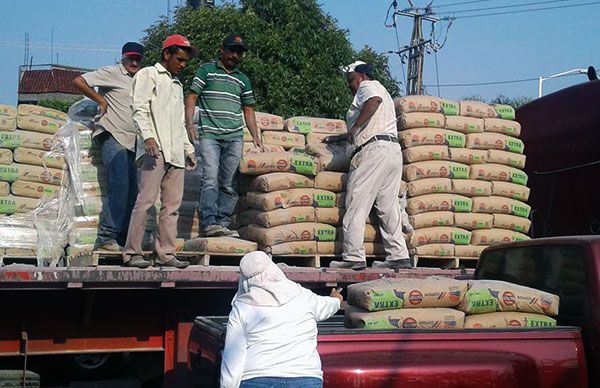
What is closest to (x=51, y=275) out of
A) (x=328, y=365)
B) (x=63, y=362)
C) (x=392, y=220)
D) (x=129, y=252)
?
(x=129, y=252)

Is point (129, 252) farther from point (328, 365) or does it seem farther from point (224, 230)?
point (328, 365)

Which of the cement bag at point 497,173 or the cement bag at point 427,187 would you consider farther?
the cement bag at point 497,173

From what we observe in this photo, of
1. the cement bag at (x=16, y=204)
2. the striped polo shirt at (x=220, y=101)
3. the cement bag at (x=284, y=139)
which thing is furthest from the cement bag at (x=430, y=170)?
the cement bag at (x=16, y=204)

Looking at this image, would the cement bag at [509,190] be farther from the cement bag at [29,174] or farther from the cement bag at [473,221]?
the cement bag at [29,174]

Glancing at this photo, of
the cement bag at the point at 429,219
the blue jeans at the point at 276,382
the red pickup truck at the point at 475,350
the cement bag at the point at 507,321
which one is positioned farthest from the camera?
the cement bag at the point at 429,219

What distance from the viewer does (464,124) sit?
7480 millimetres

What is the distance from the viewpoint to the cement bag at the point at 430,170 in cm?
712

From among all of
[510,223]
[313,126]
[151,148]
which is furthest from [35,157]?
[510,223]

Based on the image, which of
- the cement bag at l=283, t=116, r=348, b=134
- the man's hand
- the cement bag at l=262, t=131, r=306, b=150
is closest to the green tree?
the cement bag at l=283, t=116, r=348, b=134

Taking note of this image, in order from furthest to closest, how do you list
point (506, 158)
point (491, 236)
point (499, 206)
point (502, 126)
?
1. point (502, 126)
2. point (506, 158)
3. point (499, 206)
4. point (491, 236)

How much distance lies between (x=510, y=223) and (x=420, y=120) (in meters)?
1.23

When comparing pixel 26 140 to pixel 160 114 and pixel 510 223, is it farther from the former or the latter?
pixel 510 223

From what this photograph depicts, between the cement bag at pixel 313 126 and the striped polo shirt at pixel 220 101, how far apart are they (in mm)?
664

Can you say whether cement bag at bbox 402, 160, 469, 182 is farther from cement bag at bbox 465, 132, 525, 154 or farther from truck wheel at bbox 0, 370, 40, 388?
truck wheel at bbox 0, 370, 40, 388
